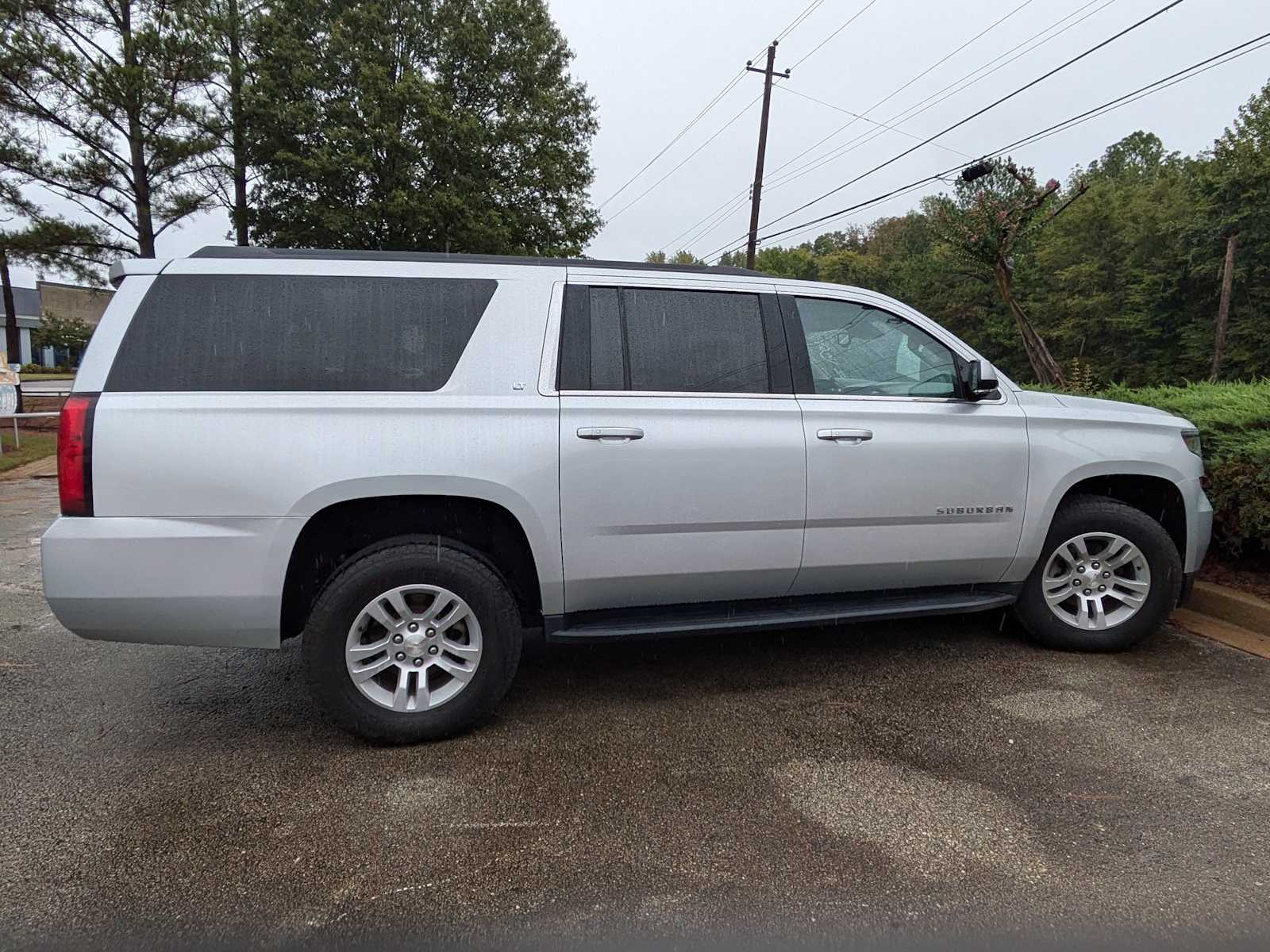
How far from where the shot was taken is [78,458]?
9.32 feet

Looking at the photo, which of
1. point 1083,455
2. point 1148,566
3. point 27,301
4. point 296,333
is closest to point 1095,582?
point 1148,566

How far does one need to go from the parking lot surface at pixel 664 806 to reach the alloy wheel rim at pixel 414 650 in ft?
0.76

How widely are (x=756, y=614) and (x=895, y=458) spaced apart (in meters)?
0.97

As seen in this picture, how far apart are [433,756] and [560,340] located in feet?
5.83

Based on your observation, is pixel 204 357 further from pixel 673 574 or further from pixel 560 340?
pixel 673 574

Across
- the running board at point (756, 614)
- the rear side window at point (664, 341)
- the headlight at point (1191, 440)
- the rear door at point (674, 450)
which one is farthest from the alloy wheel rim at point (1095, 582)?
the rear side window at point (664, 341)

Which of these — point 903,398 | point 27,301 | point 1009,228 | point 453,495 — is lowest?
point 453,495

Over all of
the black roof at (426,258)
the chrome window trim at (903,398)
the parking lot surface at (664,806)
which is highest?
the black roof at (426,258)

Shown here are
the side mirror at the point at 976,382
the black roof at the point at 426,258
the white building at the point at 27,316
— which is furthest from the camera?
the white building at the point at 27,316

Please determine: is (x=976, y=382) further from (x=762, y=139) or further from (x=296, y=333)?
(x=762, y=139)

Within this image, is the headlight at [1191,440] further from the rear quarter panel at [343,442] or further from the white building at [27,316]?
the white building at [27,316]

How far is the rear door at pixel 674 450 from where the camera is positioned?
3.32 m

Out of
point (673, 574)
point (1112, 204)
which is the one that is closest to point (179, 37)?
point (673, 574)

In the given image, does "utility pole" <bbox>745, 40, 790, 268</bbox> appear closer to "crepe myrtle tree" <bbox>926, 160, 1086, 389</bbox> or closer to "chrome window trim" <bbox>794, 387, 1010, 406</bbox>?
"crepe myrtle tree" <bbox>926, 160, 1086, 389</bbox>
